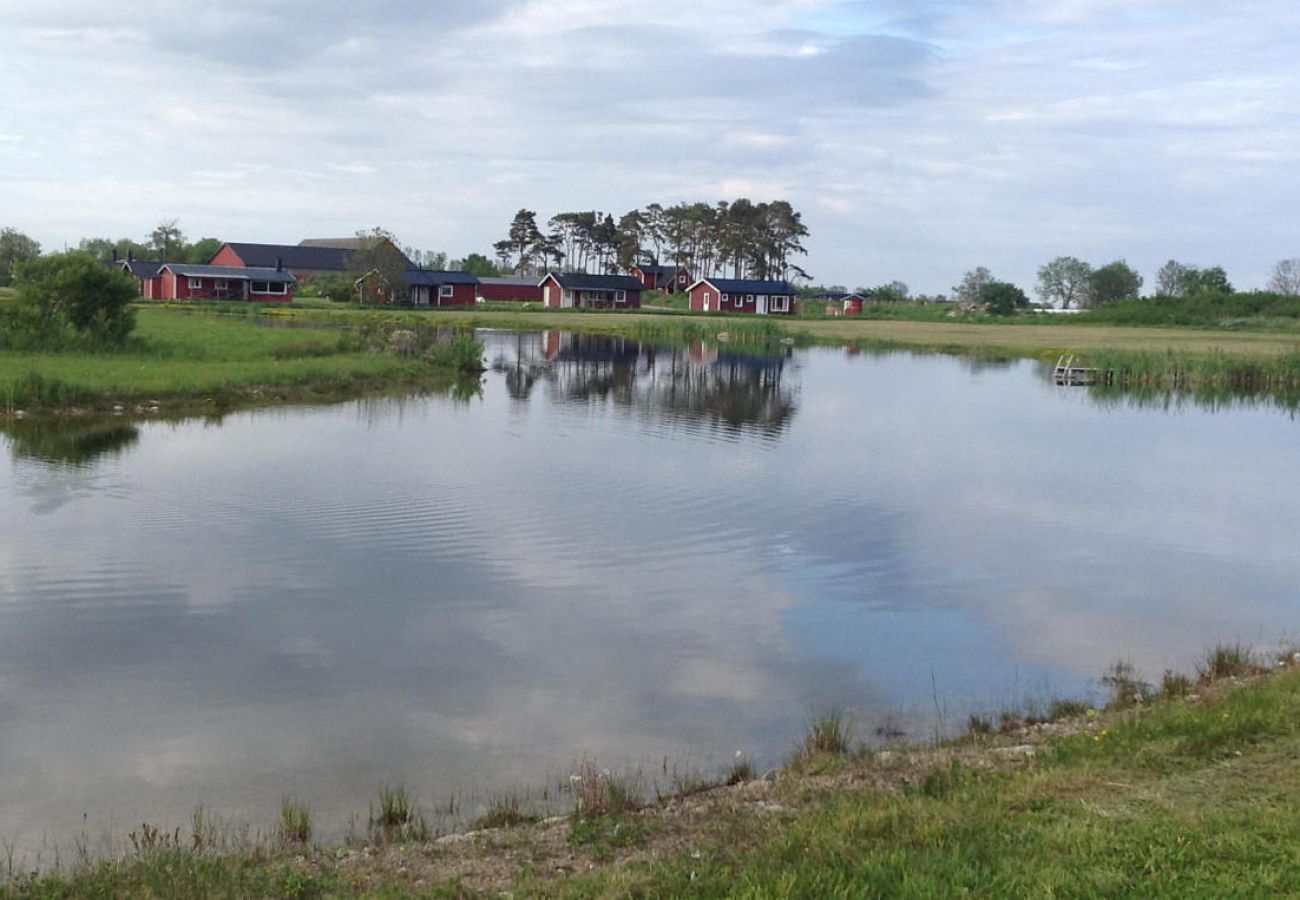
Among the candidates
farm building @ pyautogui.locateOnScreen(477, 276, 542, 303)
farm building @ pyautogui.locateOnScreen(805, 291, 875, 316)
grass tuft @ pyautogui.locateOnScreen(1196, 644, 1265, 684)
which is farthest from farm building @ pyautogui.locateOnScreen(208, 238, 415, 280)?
grass tuft @ pyautogui.locateOnScreen(1196, 644, 1265, 684)

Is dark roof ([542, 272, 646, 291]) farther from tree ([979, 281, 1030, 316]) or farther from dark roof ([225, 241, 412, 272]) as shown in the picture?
tree ([979, 281, 1030, 316])

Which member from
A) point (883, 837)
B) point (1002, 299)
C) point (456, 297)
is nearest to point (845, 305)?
point (1002, 299)

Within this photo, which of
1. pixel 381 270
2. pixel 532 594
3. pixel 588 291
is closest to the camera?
pixel 532 594

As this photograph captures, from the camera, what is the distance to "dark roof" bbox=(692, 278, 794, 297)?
119000mm

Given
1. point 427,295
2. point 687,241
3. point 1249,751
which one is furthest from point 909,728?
point 687,241

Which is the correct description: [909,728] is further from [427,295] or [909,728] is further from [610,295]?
[610,295]

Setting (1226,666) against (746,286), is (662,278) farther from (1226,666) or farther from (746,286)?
(1226,666)

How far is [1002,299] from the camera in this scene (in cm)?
13950

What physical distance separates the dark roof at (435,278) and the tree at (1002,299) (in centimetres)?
5999

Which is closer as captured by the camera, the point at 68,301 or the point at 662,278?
the point at 68,301

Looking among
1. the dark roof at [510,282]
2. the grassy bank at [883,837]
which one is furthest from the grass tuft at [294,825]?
the dark roof at [510,282]

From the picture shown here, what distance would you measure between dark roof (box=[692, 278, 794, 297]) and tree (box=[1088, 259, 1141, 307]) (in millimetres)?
81680

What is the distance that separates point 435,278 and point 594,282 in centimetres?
1839

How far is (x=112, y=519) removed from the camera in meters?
18.2
